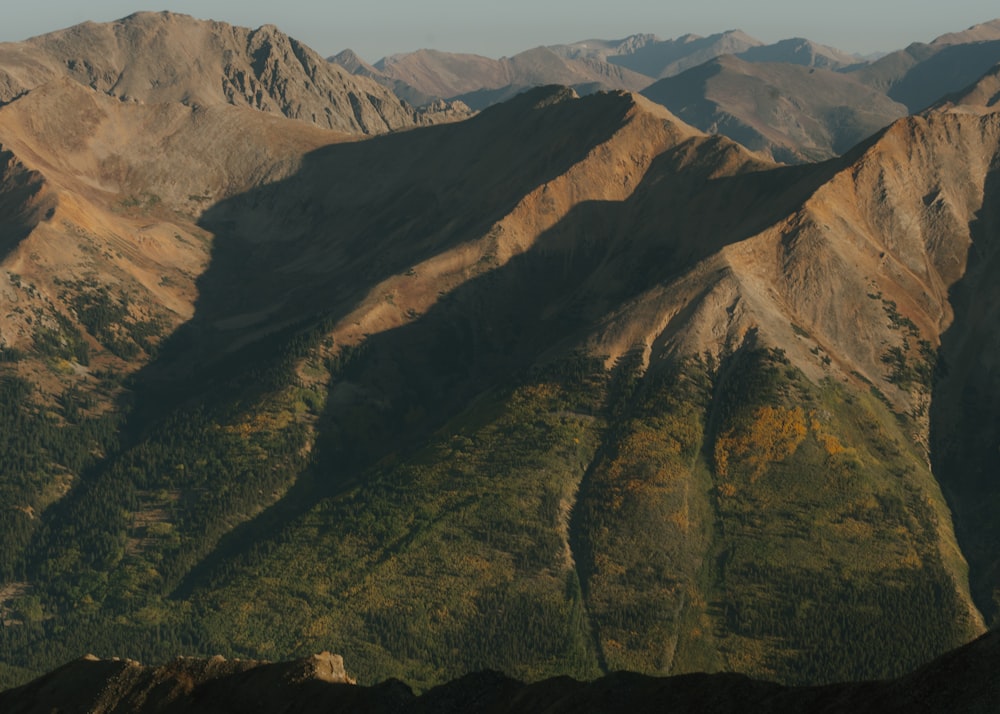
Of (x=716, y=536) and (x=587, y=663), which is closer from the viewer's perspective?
(x=587, y=663)

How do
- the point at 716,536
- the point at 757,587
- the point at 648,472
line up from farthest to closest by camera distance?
the point at 648,472 → the point at 716,536 → the point at 757,587

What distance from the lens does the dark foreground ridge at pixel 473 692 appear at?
2857 inches

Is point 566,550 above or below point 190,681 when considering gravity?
below

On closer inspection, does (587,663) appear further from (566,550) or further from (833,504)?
(833,504)

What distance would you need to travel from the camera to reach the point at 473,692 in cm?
9688

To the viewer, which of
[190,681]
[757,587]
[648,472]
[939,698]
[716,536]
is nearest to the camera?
[939,698]

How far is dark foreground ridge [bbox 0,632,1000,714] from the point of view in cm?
7256

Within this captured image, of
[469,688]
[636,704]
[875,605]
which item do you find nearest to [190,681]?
[469,688]

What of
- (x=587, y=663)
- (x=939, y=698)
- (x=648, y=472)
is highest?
(x=939, y=698)

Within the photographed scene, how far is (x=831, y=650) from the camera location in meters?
164

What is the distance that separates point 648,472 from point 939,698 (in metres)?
128

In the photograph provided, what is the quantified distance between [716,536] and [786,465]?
20.2 meters

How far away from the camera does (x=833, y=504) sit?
621 ft

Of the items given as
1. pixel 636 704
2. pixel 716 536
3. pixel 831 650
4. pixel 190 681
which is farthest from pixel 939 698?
pixel 716 536
